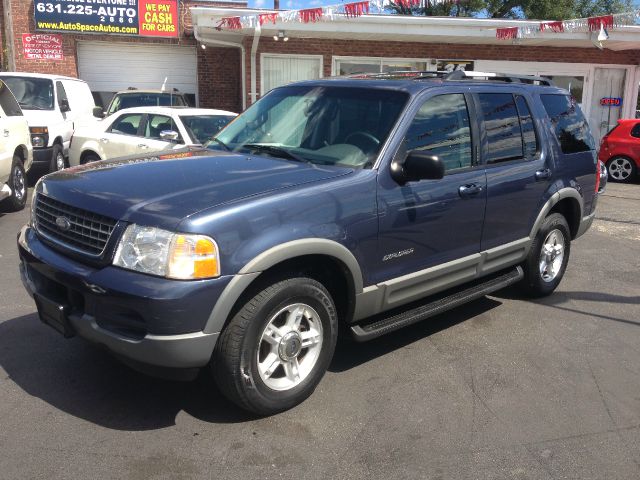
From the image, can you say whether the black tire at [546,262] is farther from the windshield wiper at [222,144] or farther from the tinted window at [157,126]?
the tinted window at [157,126]

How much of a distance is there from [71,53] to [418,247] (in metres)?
15.5

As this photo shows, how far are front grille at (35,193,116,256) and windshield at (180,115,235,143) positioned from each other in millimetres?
5045

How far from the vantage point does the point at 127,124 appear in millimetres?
9508

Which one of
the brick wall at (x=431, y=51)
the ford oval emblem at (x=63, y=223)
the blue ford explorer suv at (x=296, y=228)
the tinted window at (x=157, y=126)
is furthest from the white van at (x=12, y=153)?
the brick wall at (x=431, y=51)

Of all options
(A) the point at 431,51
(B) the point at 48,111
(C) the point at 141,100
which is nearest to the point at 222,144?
(B) the point at 48,111

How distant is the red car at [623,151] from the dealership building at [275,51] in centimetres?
226

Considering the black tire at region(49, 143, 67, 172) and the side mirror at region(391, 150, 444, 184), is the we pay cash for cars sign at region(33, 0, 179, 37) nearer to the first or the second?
the black tire at region(49, 143, 67, 172)

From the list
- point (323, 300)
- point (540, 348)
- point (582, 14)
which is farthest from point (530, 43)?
point (582, 14)

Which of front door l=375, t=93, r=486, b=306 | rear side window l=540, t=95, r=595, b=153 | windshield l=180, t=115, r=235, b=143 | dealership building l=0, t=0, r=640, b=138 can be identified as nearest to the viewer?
front door l=375, t=93, r=486, b=306

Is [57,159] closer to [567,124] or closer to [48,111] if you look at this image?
[48,111]

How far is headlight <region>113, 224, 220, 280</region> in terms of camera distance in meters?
2.94

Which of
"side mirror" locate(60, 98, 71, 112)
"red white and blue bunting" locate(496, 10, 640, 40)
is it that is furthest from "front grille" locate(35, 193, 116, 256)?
"red white and blue bunting" locate(496, 10, 640, 40)

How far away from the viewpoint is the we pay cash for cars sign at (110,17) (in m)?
16.4

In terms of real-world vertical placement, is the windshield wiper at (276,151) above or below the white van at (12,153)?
above
